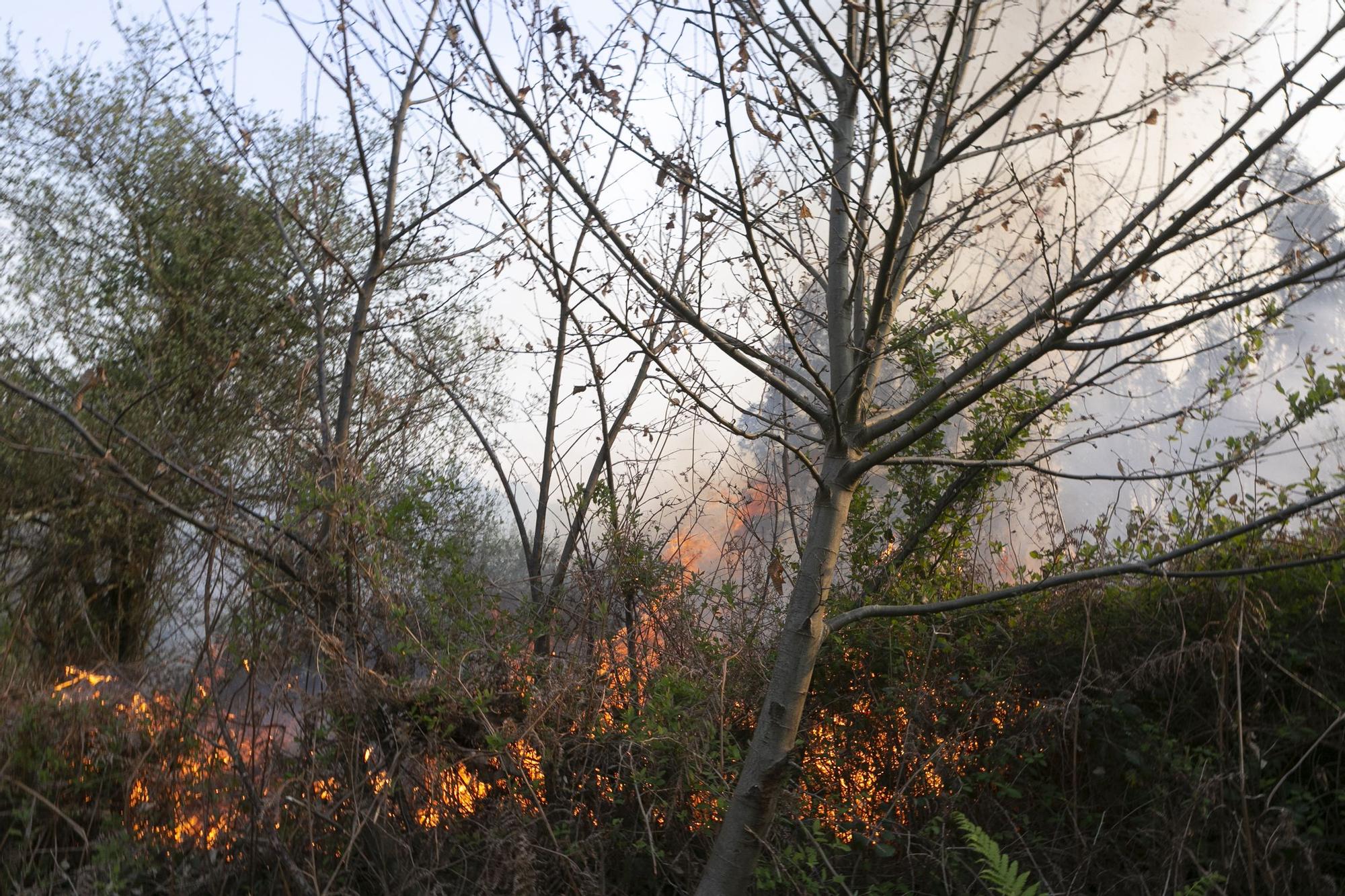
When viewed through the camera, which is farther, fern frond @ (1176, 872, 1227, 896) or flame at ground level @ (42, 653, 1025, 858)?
flame at ground level @ (42, 653, 1025, 858)

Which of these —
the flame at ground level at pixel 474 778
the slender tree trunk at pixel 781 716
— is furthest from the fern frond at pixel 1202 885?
the slender tree trunk at pixel 781 716

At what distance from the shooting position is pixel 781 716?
319 cm

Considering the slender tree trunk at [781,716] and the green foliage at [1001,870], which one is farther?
the slender tree trunk at [781,716]

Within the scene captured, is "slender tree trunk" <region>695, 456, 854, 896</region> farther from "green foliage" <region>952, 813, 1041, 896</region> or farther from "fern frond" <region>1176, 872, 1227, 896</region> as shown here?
"fern frond" <region>1176, 872, 1227, 896</region>

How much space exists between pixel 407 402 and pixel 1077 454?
5.01m

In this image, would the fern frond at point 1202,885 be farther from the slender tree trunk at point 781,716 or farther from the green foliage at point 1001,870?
the slender tree trunk at point 781,716

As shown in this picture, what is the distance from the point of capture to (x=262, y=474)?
24.0 ft

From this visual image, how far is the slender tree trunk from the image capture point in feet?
10.4

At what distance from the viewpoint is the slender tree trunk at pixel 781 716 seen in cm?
317

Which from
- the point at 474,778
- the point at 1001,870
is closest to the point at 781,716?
the point at 1001,870

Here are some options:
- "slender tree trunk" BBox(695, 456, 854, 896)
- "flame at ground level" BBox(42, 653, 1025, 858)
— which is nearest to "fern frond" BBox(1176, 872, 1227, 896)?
"flame at ground level" BBox(42, 653, 1025, 858)

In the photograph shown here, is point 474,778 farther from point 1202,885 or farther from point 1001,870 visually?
point 1202,885

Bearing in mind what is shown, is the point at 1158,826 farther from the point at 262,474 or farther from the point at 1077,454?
the point at 262,474

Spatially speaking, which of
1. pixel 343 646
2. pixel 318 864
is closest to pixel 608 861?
pixel 318 864
